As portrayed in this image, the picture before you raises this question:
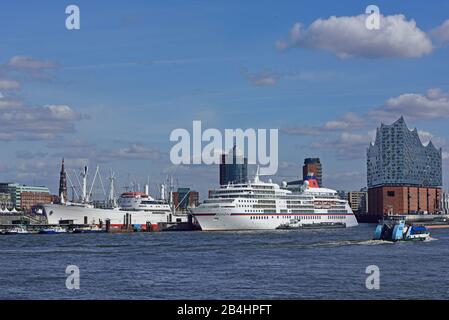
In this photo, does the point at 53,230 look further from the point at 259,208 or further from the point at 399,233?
the point at 399,233

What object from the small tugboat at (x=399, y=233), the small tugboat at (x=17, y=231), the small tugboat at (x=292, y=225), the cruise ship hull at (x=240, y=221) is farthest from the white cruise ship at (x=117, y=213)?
the small tugboat at (x=399, y=233)

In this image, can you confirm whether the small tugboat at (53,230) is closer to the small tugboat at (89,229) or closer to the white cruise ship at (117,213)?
the small tugboat at (89,229)

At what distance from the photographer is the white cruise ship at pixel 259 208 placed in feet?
380

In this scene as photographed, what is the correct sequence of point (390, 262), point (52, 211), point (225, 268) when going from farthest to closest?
point (52, 211)
point (390, 262)
point (225, 268)

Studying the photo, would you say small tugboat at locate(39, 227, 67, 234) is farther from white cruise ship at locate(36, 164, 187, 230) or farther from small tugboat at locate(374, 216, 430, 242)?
small tugboat at locate(374, 216, 430, 242)

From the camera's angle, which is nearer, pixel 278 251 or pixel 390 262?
pixel 390 262

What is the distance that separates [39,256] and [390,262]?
2708cm

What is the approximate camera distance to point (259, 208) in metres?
120

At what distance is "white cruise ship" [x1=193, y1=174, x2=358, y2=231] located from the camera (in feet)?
380

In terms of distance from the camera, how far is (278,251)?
59281 mm
